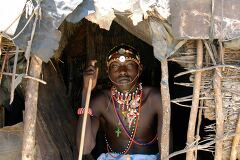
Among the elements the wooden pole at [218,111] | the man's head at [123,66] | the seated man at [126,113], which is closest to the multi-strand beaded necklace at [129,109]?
the seated man at [126,113]

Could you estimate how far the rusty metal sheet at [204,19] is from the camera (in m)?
3.43

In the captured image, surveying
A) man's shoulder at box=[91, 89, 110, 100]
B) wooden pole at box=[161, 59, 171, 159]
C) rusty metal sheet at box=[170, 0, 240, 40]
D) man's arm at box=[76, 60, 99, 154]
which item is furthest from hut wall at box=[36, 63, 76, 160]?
rusty metal sheet at box=[170, 0, 240, 40]

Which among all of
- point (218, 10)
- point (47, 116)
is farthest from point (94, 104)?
point (218, 10)

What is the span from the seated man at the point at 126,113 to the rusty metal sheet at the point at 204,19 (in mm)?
983

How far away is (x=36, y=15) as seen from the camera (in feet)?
11.1

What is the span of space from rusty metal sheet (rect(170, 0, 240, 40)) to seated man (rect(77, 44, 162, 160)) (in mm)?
983

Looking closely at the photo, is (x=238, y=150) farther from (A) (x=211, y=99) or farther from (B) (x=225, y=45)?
(B) (x=225, y=45)

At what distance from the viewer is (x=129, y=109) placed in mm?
4441

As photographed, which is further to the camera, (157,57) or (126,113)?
(126,113)

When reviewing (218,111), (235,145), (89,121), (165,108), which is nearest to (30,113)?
(89,121)

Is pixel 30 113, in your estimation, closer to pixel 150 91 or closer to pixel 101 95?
pixel 101 95

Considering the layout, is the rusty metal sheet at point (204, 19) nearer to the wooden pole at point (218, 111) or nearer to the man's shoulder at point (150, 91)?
the wooden pole at point (218, 111)

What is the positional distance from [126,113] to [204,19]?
1.35m

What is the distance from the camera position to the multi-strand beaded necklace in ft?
14.6
